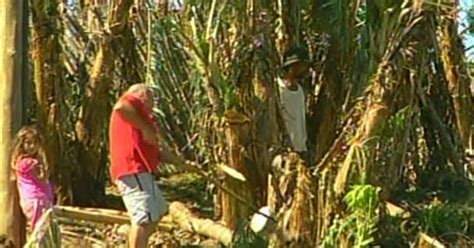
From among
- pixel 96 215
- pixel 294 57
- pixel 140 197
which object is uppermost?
pixel 294 57

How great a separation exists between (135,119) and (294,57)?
6.04 feet

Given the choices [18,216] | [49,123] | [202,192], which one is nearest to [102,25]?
[49,123]

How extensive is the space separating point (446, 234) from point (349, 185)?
1.09 meters

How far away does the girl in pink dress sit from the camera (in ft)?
21.6

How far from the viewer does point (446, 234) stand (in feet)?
25.3

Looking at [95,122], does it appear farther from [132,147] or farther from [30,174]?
[30,174]

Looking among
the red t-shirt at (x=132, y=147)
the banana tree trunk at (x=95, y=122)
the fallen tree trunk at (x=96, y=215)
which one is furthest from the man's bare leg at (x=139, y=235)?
the banana tree trunk at (x=95, y=122)

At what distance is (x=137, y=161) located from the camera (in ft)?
22.6

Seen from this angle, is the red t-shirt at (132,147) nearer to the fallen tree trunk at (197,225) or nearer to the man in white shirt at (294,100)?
the fallen tree trunk at (197,225)

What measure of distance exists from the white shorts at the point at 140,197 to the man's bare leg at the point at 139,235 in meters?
0.04

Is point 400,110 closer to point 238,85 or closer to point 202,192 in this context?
point 238,85

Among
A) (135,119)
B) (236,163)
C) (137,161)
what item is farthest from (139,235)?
(236,163)

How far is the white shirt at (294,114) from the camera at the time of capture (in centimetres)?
812

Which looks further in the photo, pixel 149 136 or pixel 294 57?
pixel 294 57
